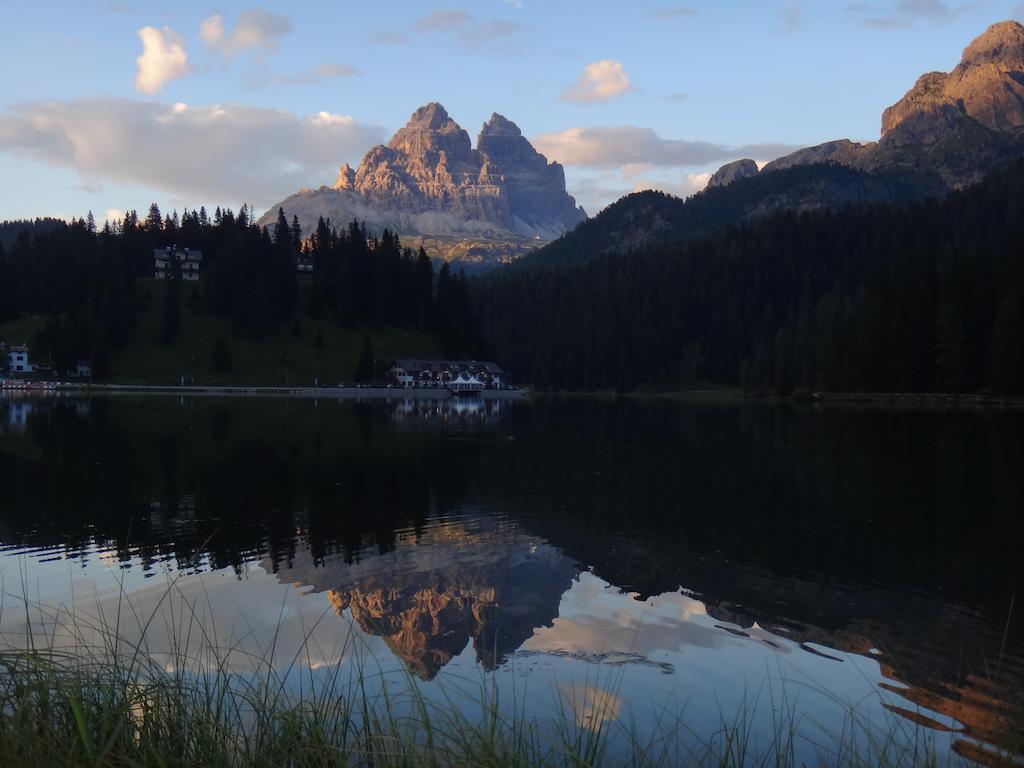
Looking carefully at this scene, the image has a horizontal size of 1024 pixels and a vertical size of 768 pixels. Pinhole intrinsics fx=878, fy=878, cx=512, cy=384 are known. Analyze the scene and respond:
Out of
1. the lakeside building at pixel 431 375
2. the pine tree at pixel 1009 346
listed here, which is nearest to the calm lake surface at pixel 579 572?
the pine tree at pixel 1009 346

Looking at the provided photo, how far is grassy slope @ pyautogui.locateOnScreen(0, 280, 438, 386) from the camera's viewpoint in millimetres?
166875

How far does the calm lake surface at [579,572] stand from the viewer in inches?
617

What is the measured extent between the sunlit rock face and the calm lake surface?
11 centimetres

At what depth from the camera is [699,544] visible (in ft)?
92.9

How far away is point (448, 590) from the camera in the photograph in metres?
22.7

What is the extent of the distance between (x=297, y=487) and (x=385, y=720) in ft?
96.1

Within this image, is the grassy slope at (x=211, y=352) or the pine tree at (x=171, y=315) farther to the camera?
the pine tree at (x=171, y=315)

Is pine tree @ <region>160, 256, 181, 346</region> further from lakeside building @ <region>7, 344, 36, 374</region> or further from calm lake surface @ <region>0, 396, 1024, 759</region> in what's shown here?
calm lake surface @ <region>0, 396, 1024, 759</region>

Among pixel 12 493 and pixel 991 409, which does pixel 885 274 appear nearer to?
pixel 991 409

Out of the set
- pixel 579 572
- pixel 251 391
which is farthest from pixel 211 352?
pixel 579 572

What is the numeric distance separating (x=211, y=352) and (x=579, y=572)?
160358mm

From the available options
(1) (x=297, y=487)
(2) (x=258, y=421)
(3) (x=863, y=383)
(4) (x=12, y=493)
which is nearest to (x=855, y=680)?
(1) (x=297, y=487)

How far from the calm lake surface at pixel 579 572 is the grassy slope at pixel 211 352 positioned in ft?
392

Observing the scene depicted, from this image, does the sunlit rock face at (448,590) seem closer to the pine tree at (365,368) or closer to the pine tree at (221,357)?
the pine tree at (221,357)
